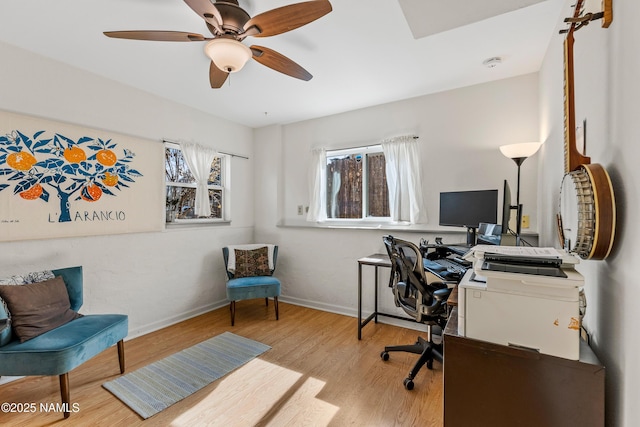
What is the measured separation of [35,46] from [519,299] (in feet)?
11.3

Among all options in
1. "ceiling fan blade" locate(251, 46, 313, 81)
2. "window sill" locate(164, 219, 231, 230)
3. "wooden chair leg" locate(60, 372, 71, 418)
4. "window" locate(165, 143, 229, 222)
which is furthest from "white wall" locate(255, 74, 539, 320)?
"wooden chair leg" locate(60, 372, 71, 418)

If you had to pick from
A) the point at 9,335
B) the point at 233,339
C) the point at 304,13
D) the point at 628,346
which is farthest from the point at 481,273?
the point at 9,335

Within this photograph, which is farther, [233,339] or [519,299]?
[233,339]

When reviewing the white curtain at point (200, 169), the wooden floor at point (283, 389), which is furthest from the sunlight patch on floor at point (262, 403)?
the white curtain at point (200, 169)

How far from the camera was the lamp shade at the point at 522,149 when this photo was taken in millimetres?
2213

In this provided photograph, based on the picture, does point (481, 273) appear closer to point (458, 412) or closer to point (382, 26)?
point (458, 412)

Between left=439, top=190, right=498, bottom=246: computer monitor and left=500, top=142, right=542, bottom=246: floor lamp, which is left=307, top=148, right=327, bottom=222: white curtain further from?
left=500, top=142, right=542, bottom=246: floor lamp

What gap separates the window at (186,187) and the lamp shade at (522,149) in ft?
10.5

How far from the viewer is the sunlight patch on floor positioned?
5.66 feet

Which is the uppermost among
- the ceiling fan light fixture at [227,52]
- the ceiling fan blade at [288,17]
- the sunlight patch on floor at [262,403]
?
the ceiling fan blade at [288,17]

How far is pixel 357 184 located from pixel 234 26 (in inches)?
91.6

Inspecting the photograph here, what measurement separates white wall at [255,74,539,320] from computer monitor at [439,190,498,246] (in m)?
0.31

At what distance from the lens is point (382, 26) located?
1878 millimetres

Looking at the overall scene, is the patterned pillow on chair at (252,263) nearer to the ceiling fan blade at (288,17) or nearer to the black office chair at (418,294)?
the black office chair at (418,294)
